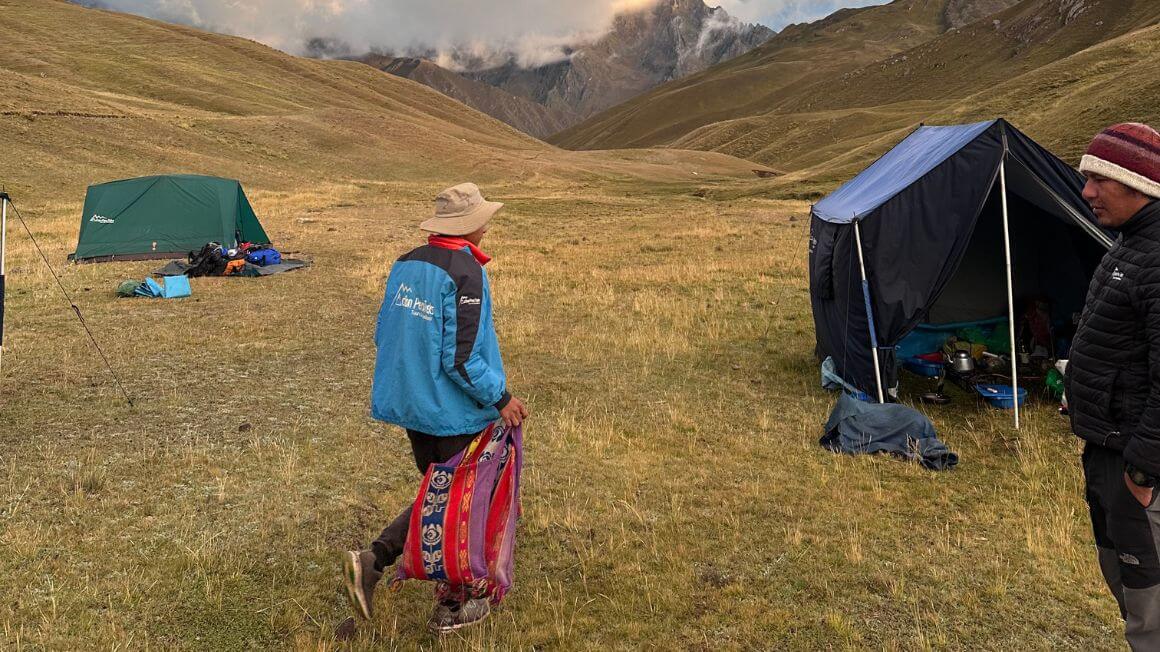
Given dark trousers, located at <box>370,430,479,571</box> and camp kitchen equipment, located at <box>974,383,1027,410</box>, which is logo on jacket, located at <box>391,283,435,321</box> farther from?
camp kitchen equipment, located at <box>974,383,1027,410</box>

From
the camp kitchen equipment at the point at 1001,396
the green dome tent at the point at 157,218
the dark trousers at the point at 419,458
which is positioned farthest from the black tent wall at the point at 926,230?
the green dome tent at the point at 157,218

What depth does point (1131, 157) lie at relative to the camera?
11.5 feet

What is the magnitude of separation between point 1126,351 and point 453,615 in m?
4.03

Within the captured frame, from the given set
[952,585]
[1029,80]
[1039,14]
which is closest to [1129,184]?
[952,585]

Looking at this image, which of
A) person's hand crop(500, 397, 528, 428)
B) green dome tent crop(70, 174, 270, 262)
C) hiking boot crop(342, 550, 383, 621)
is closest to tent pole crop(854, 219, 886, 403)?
person's hand crop(500, 397, 528, 428)

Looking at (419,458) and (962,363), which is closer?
(419,458)

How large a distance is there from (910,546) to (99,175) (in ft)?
159

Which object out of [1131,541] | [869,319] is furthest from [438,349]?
[869,319]

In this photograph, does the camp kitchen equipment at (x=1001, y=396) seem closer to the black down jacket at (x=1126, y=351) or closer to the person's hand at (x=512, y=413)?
the black down jacket at (x=1126, y=351)

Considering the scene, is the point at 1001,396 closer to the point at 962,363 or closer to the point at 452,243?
the point at 962,363

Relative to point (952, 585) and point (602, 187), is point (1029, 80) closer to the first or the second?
point (602, 187)

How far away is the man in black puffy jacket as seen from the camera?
3400mm

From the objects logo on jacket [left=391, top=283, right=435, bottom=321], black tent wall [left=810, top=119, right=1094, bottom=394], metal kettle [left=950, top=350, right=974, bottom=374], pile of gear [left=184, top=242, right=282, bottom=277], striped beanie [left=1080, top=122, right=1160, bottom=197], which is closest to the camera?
striped beanie [left=1080, top=122, right=1160, bottom=197]

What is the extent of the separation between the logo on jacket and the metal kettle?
8.38 metres
